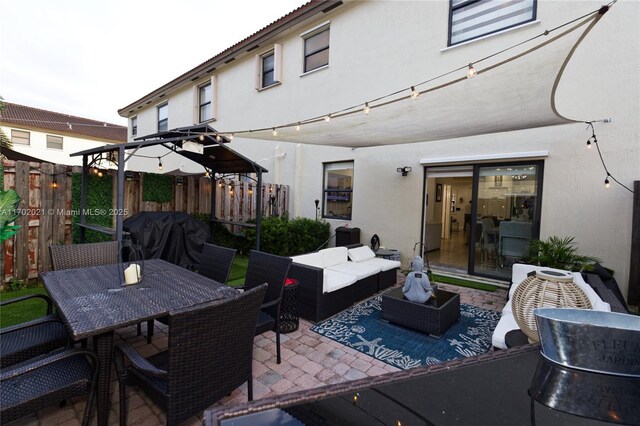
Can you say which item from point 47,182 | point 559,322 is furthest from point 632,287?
point 47,182

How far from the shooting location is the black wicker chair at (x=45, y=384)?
142 centimetres

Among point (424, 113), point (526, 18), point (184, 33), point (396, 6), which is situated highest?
point (184, 33)

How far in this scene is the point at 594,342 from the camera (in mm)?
832

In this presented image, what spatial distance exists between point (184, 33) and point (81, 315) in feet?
35.2

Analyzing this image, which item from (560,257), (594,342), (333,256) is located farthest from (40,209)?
(560,257)

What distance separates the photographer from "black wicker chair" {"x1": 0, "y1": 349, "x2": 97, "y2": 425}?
142 centimetres

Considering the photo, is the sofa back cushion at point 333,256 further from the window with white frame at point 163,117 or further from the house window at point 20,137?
the house window at point 20,137

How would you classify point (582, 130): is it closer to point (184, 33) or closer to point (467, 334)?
point (467, 334)

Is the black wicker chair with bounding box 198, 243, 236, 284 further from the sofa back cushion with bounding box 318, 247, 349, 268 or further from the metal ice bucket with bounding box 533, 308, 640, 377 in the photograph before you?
the metal ice bucket with bounding box 533, 308, 640, 377

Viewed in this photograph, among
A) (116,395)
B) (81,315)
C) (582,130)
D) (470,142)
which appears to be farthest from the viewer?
(470,142)

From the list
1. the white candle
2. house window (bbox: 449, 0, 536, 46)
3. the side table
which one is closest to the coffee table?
the side table

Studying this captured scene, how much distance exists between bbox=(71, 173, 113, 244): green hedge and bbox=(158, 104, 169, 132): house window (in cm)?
793

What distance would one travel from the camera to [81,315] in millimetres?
1786

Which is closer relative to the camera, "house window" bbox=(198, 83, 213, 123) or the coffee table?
the coffee table
